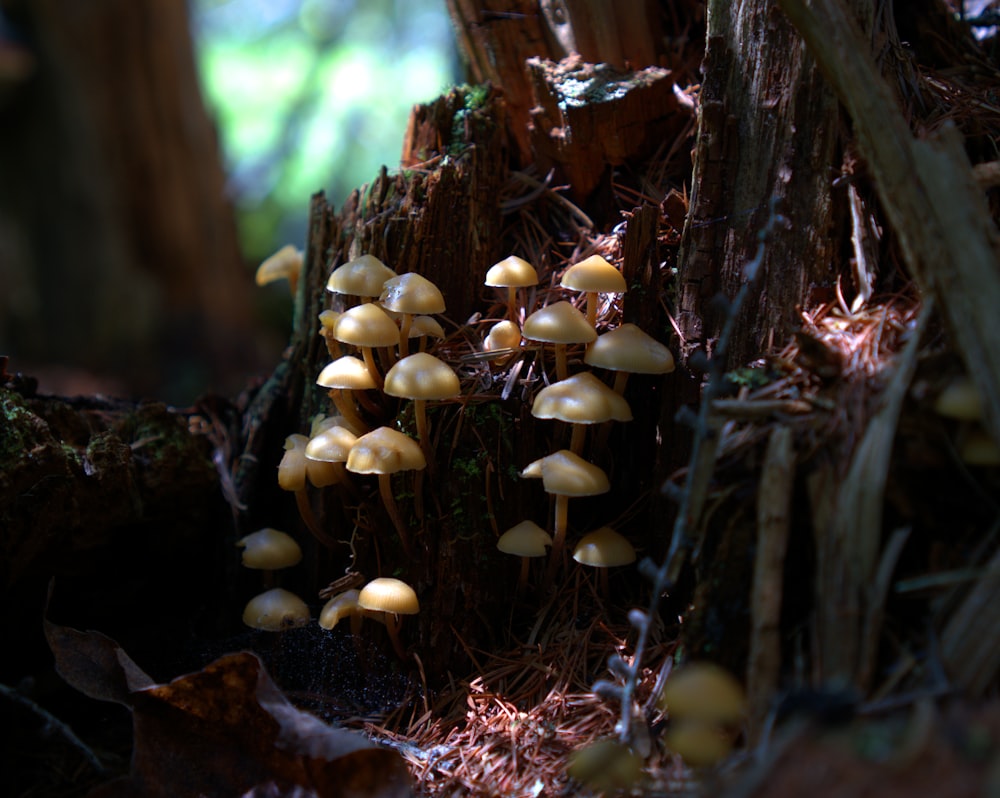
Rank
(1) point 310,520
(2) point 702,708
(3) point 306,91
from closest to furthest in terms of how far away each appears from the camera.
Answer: (2) point 702,708
(1) point 310,520
(3) point 306,91

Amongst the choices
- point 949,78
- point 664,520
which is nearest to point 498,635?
point 664,520

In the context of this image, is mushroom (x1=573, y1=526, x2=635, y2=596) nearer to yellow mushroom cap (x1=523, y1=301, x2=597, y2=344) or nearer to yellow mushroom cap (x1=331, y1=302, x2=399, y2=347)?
yellow mushroom cap (x1=523, y1=301, x2=597, y2=344)

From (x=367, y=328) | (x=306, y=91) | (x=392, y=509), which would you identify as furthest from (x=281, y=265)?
(x=306, y=91)

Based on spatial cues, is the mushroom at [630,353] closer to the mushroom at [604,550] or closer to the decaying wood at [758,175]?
the decaying wood at [758,175]

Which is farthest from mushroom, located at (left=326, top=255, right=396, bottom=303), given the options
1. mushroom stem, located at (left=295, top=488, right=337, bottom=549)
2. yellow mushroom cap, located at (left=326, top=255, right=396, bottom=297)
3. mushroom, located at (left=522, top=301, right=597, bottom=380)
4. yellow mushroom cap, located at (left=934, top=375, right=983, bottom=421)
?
yellow mushroom cap, located at (left=934, top=375, right=983, bottom=421)

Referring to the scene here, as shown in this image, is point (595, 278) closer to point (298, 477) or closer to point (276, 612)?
point (298, 477)

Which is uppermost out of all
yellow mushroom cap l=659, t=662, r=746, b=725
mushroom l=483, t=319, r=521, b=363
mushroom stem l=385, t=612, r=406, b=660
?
mushroom l=483, t=319, r=521, b=363
